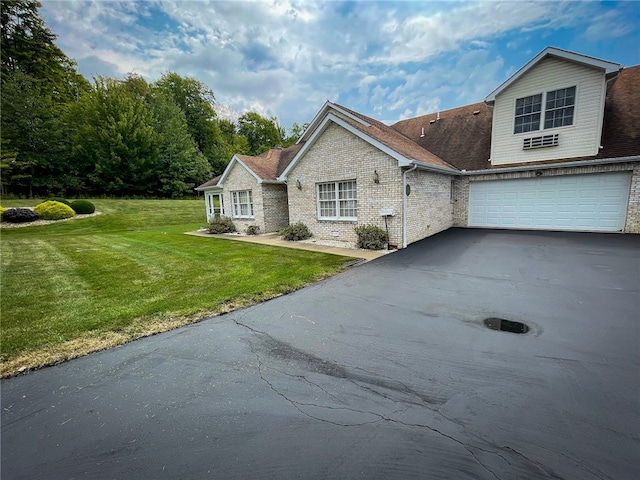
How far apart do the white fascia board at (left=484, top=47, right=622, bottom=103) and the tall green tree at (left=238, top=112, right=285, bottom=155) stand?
136ft

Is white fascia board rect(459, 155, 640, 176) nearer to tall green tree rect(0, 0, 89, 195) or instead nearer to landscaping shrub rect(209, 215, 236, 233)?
landscaping shrub rect(209, 215, 236, 233)

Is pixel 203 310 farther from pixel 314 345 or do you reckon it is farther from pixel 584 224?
pixel 584 224

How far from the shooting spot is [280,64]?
20.6 metres

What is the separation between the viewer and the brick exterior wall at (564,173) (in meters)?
10.4

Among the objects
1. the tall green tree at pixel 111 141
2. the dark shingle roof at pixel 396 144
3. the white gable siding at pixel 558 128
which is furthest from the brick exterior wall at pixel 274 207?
the tall green tree at pixel 111 141

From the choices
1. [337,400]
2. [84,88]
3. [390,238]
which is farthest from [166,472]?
[84,88]

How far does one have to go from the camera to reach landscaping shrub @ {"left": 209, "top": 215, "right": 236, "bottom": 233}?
16422 mm

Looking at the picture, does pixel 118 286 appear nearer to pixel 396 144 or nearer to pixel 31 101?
pixel 396 144

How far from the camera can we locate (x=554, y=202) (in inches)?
469

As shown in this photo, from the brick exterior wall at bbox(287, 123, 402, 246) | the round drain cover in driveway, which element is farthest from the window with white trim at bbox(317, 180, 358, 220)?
the round drain cover in driveway

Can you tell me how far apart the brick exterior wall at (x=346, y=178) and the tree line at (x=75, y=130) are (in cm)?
2386

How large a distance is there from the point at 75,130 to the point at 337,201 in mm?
33514

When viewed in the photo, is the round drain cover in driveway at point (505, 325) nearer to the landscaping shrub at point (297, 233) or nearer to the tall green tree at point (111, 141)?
the landscaping shrub at point (297, 233)

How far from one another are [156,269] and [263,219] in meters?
7.51
